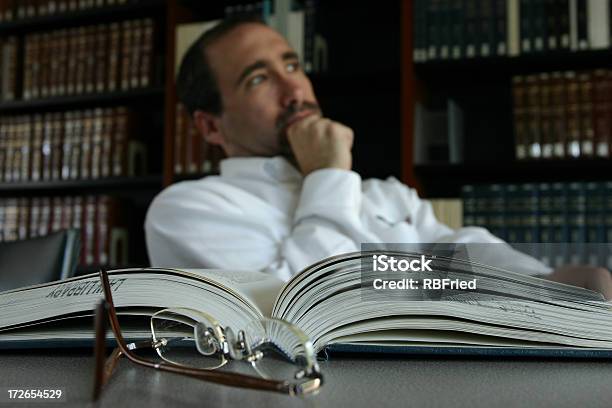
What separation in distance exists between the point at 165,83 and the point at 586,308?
6.68 feet

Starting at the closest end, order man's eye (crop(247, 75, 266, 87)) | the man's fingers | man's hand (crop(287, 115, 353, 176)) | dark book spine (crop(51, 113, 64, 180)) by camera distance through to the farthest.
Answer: man's hand (crop(287, 115, 353, 176)) → the man's fingers → man's eye (crop(247, 75, 266, 87)) → dark book spine (crop(51, 113, 64, 180))

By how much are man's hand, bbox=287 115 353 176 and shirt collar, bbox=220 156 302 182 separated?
0.10ft

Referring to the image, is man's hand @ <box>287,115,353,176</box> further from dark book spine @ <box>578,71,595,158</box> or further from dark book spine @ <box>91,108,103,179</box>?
dark book spine @ <box>91,108,103,179</box>

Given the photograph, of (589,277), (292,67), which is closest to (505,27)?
(292,67)

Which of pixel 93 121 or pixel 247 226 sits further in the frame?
pixel 93 121

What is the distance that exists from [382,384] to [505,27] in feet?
5.75

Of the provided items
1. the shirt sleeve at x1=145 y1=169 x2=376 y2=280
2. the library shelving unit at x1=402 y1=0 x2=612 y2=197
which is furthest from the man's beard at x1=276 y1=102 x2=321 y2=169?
the library shelving unit at x1=402 y1=0 x2=612 y2=197

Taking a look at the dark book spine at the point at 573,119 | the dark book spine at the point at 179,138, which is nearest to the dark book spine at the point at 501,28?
the dark book spine at the point at 573,119

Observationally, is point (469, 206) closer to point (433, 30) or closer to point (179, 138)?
point (433, 30)

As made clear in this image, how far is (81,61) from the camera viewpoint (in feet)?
7.96

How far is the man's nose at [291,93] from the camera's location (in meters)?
1.64

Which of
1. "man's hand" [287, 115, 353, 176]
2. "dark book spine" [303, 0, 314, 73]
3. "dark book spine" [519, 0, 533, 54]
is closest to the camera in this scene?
"man's hand" [287, 115, 353, 176]

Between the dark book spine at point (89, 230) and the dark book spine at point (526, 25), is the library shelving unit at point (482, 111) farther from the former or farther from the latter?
the dark book spine at point (89, 230)

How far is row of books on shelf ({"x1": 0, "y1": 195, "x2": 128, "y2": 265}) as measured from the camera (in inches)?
91.7
